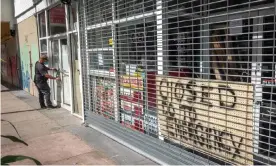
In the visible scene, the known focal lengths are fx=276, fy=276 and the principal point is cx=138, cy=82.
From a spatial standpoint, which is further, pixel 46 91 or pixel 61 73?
pixel 46 91

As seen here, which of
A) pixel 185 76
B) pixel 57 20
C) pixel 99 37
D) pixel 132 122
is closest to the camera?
pixel 185 76

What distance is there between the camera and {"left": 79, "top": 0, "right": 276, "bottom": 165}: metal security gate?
303 cm

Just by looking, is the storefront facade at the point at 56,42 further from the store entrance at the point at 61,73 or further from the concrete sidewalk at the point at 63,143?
the concrete sidewalk at the point at 63,143

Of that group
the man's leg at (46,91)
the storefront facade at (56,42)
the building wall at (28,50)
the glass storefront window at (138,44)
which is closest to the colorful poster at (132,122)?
the glass storefront window at (138,44)

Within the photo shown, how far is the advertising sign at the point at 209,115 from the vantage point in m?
2.97

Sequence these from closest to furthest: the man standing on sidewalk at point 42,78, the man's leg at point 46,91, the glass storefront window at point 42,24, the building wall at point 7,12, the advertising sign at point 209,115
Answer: the advertising sign at point 209,115
the man standing on sidewalk at point 42,78
the man's leg at point 46,91
the glass storefront window at point 42,24
the building wall at point 7,12

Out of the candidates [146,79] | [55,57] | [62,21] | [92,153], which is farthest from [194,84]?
[55,57]

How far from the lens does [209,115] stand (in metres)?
3.32

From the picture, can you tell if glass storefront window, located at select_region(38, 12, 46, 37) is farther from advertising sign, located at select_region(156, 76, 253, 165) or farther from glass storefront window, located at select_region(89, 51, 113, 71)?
advertising sign, located at select_region(156, 76, 253, 165)

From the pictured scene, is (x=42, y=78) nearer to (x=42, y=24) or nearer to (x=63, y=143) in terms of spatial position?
(x=42, y=24)

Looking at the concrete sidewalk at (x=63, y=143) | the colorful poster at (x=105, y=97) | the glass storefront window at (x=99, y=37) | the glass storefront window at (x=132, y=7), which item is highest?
the glass storefront window at (x=132, y=7)

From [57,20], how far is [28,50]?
376cm

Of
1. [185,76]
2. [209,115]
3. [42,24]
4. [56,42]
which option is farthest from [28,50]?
[209,115]

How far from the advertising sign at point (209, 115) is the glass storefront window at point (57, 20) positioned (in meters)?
4.74
